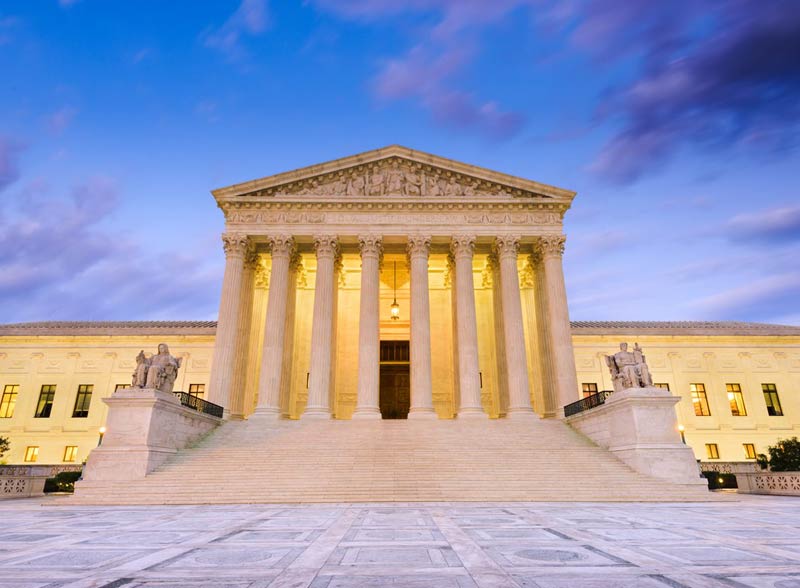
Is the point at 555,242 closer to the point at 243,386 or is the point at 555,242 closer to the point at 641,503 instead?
the point at 641,503

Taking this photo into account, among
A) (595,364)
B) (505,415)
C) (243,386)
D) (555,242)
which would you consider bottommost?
(505,415)

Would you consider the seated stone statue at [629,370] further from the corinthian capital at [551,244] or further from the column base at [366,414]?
the column base at [366,414]

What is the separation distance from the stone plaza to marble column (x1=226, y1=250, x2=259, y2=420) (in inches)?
642

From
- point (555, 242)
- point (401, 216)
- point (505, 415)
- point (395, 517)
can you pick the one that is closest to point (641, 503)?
point (395, 517)

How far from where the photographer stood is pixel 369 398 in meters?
26.1

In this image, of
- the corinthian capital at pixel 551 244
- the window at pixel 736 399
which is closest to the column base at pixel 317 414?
the corinthian capital at pixel 551 244

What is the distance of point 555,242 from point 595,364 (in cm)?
1293

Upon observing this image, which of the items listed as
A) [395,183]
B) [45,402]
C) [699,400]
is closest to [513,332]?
[395,183]

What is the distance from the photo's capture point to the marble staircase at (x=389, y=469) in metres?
15.7

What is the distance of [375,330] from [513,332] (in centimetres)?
798

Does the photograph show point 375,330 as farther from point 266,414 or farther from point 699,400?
point 699,400

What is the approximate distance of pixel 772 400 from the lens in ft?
119

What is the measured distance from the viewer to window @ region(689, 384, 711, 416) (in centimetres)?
3588

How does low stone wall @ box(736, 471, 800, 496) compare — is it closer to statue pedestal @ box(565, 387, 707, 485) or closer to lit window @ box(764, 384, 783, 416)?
statue pedestal @ box(565, 387, 707, 485)
